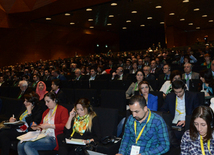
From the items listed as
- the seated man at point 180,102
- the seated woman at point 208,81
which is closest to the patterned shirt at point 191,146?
the seated man at point 180,102

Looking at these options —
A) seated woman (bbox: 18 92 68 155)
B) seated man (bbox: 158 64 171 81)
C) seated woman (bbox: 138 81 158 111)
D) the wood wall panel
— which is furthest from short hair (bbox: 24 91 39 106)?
the wood wall panel

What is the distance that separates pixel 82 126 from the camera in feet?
8.36

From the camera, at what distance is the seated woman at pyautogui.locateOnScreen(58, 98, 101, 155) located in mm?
2430

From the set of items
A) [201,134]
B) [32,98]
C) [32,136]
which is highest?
[32,98]

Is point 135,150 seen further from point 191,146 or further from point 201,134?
point 201,134

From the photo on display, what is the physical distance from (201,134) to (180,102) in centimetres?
133

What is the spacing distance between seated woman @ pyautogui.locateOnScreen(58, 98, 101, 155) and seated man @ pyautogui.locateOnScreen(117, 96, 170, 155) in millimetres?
518

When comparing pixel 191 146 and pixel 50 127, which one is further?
pixel 50 127

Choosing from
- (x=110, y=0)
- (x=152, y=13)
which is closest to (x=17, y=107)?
(x=110, y=0)

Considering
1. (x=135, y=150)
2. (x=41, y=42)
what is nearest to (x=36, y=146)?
(x=135, y=150)

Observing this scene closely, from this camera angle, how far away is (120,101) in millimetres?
3898

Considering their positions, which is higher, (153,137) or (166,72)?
(166,72)

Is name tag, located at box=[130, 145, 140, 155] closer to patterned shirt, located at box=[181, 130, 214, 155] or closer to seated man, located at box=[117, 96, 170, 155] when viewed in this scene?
seated man, located at box=[117, 96, 170, 155]

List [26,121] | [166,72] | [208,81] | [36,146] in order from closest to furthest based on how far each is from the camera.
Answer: [36,146], [26,121], [208,81], [166,72]
